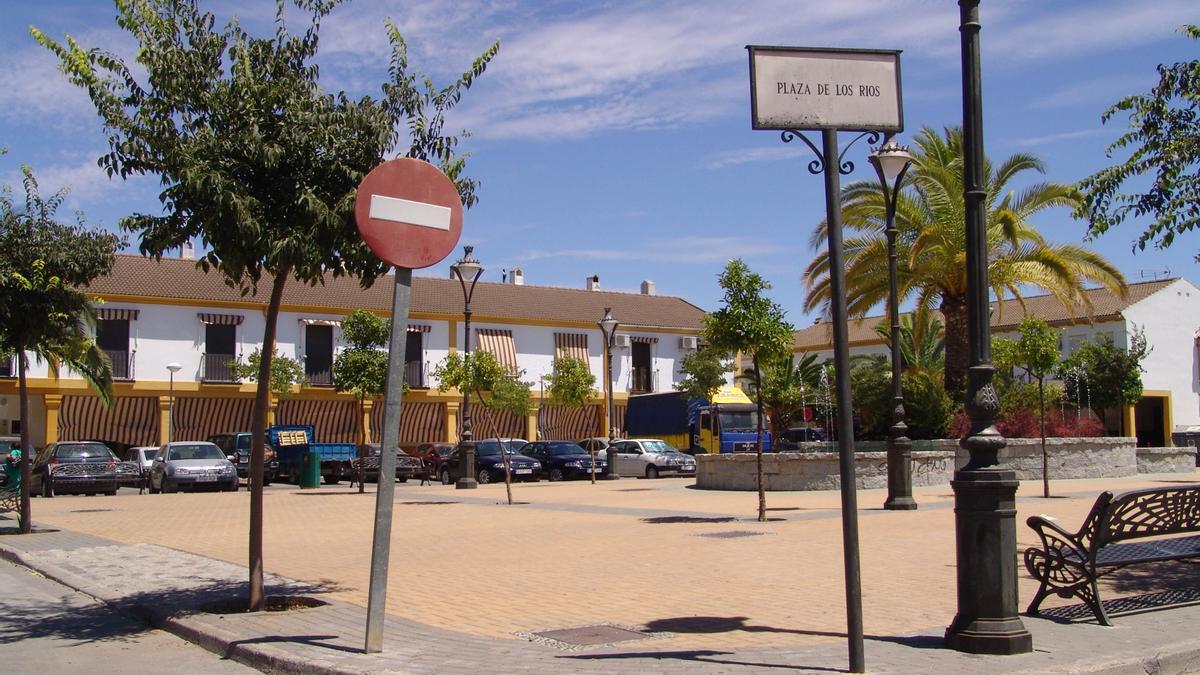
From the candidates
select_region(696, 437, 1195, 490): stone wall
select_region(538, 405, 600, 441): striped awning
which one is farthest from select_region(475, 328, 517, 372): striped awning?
select_region(696, 437, 1195, 490): stone wall

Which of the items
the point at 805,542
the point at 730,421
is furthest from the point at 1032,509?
the point at 730,421

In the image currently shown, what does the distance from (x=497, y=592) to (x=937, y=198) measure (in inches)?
704

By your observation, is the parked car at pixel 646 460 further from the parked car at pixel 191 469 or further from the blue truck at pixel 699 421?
the parked car at pixel 191 469

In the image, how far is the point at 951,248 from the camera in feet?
78.4

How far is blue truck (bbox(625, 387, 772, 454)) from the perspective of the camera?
42156 millimetres

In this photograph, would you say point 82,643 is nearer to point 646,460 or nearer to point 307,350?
point 646,460

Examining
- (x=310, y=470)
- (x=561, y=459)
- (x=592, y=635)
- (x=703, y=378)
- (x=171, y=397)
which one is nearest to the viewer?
(x=592, y=635)

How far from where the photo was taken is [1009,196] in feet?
83.4

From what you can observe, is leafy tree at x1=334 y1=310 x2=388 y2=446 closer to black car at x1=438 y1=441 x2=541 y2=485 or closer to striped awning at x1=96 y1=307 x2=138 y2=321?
black car at x1=438 y1=441 x2=541 y2=485

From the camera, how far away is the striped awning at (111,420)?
140ft

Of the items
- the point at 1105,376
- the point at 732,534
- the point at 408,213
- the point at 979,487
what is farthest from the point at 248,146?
the point at 1105,376

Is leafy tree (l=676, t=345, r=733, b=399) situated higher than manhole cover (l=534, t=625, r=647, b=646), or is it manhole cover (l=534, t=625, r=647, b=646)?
leafy tree (l=676, t=345, r=733, b=399)

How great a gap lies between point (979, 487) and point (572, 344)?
4633cm

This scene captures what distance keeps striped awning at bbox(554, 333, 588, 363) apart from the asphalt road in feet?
137
